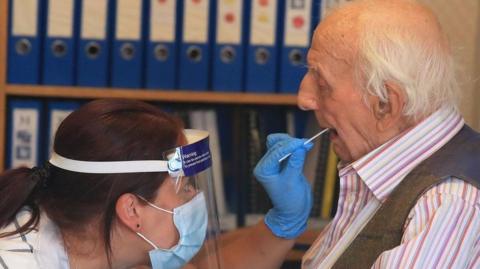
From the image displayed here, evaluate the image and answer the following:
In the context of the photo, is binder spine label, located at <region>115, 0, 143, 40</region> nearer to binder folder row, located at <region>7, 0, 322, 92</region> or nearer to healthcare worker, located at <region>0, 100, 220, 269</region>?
binder folder row, located at <region>7, 0, 322, 92</region>

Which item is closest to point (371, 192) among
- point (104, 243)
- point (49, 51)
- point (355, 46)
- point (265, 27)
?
point (355, 46)

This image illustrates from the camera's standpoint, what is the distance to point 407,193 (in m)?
1.36

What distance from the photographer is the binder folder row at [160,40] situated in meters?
2.18

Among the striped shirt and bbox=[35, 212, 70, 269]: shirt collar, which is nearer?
→ the striped shirt

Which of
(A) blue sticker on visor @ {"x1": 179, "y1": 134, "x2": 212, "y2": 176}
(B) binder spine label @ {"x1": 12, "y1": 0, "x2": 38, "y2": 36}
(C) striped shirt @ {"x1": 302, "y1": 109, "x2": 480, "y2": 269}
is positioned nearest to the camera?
(C) striped shirt @ {"x1": 302, "y1": 109, "x2": 480, "y2": 269}

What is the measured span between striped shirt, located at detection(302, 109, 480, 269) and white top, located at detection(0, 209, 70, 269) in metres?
0.46

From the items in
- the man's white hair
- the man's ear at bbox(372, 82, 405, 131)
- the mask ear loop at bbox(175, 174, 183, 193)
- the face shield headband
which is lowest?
the mask ear loop at bbox(175, 174, 183, 193)

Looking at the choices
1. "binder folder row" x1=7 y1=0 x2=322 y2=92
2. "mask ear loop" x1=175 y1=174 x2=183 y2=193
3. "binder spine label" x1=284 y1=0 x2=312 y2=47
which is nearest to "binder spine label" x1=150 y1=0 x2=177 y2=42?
"binder folder row" x1=7 y1=0 x2=322 y2=92

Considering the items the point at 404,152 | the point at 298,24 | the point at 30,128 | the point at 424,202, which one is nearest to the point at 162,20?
the point at 298,24

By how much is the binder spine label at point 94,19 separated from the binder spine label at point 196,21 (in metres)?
0.20

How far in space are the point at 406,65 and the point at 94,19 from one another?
1.04m

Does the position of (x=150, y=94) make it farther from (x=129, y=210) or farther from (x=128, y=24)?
(x=129, y=210)

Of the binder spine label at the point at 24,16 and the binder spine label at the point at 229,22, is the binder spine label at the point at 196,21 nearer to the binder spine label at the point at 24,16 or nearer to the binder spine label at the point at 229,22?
the binder spine label at the point at 229,22

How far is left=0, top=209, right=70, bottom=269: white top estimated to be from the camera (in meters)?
1.40
